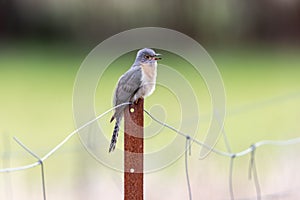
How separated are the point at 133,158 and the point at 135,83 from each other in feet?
1.34

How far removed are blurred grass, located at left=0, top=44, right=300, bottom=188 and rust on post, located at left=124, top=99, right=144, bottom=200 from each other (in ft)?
4.30

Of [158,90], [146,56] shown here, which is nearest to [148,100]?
[158,90]

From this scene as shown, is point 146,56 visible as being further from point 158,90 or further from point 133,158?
point 158,90

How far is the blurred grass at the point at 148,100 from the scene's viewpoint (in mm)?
4715

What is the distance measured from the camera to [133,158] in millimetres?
1504

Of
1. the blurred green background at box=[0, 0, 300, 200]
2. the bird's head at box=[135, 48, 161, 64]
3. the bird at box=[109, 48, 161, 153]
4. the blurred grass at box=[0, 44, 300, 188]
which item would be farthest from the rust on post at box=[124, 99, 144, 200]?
the blurred grass at box=[0, 44, 300, 188]

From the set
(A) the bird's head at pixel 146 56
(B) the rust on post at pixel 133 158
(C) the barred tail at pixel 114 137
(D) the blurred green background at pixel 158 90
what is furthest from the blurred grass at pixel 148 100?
(B) the rust on post at pixel 133 158

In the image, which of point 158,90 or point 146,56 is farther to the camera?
point 158,90

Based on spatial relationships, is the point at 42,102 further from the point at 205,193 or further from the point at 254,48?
the point at 254,48

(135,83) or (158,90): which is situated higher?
(158,90)

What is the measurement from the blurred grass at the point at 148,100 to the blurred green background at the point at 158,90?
0.05 ft

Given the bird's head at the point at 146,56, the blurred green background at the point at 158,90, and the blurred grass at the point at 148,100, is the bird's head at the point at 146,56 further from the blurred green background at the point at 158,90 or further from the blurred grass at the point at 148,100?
the blurred grass at the point at 148,100

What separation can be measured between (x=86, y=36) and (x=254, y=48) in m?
3.07

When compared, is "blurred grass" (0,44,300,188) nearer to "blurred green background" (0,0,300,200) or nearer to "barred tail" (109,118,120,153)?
"blurred green background" (0,0,300,200)
